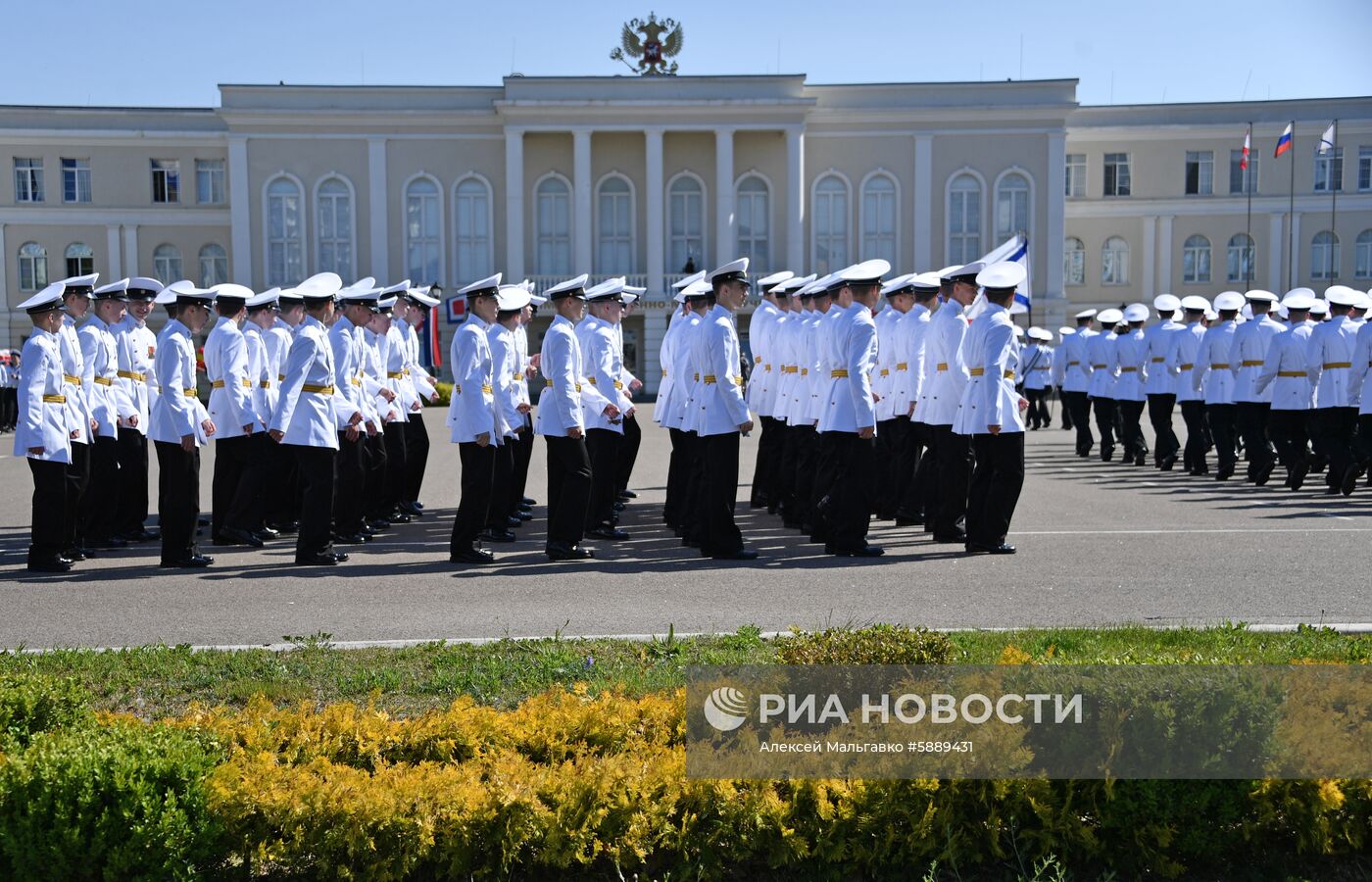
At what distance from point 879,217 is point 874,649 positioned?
160ft

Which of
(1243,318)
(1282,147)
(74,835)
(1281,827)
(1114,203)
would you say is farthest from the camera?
(1114,203)

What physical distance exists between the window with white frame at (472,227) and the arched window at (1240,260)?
103 ft

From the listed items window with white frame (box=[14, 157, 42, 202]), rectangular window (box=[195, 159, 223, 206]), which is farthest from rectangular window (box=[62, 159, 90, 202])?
rectangular window (box=[195, 159, 223, 206])

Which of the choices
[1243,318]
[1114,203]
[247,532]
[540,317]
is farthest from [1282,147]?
[247,532]

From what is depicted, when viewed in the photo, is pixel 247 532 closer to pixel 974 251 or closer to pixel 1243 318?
pixel 1243 318

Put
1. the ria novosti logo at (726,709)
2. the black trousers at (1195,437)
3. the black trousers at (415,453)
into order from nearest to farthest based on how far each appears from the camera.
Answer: the ria novosti logo at (726,709) < the black trousers at (415,453) < the black trousers at (1195,437)

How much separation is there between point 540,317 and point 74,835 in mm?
47037

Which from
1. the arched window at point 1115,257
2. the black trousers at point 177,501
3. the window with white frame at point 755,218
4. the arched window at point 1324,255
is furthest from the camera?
the arched window at point 1115,257

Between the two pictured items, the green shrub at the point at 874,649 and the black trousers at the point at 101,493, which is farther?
the black trousers at the point at 101,493

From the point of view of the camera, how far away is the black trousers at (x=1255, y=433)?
15969 millimetres

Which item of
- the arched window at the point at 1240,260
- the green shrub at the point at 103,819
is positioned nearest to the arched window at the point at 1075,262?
the arched window at the point at 1240,260

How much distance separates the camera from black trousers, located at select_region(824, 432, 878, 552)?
10.6m

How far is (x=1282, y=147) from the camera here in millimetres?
47000

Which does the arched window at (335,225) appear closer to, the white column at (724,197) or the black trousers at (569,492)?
the white column at (724,197)
